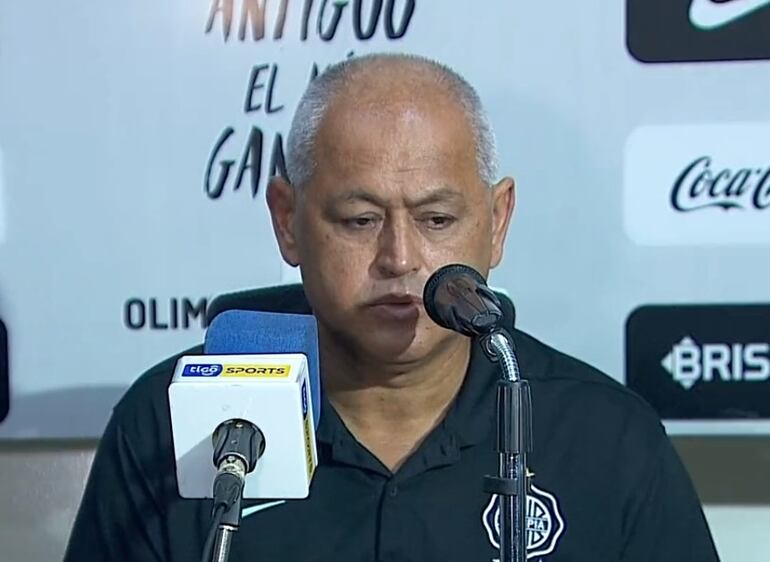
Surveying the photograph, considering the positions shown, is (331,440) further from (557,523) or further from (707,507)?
(707,507)

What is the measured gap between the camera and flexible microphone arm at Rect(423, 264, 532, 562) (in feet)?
2.52

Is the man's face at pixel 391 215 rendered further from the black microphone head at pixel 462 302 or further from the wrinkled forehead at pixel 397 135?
the black microphone head at pixel 462 302

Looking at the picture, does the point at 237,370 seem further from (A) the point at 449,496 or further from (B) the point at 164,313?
(B) the point at 164,313

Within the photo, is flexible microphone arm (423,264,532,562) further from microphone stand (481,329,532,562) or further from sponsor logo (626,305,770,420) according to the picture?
sponsor logo (626,305,770,420)

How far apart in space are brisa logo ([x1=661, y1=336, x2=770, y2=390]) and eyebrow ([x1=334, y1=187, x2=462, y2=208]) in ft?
1.53

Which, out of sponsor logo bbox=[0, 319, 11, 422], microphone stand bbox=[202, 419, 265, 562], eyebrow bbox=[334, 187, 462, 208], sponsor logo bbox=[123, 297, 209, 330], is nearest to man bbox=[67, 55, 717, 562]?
eyebrow bbox=[334, 187, 462, 208]

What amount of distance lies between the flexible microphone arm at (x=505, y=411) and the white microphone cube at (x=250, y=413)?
13 cm

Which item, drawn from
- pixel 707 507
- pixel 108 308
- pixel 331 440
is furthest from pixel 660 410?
pixel 108 308

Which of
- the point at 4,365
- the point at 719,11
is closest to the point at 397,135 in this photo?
the point at 719,11

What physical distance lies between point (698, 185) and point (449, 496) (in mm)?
519

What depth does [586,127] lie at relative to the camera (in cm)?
137

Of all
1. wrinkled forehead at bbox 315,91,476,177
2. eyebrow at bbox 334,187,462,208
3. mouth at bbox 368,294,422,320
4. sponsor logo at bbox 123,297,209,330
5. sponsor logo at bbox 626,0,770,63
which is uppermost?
sponsor logo at bbox 626,0,770,63

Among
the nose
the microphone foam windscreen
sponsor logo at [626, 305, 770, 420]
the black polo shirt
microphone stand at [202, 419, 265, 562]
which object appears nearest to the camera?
microphone stand at [202, 419, 265, 562]

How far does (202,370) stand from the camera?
81 centimetres
